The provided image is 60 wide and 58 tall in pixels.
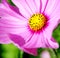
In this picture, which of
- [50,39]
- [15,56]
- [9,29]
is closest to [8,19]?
[9,29]

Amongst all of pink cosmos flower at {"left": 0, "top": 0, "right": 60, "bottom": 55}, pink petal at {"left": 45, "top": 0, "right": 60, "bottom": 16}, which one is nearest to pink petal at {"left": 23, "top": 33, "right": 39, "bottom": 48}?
pink cosmos flower at {"left": 0, "top": 0, "right": 60, "bottom": 55}

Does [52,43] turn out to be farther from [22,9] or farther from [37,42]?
[22,9]

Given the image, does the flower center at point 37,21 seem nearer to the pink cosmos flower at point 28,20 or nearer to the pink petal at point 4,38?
the pink cosmos flower at point 28,20

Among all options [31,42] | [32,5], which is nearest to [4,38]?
[31,42]

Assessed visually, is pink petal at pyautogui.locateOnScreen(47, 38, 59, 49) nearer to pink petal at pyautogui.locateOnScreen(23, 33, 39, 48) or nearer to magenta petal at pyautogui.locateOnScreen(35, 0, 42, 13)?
pink petal at pyautogui.locateOnScreen(23, 33, 39, 48)

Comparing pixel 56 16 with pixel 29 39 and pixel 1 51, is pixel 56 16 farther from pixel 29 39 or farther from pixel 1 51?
pixel 1 51

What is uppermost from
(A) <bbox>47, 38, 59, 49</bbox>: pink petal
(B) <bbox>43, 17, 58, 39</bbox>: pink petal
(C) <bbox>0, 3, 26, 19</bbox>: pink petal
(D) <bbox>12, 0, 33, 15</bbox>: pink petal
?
(D) <bbox>12, 0, 33, 15</bbox>: pink petal

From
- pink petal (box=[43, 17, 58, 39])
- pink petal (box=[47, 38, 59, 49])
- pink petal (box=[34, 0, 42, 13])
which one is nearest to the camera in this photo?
pink petal (box=[47, 38, 59, 49])

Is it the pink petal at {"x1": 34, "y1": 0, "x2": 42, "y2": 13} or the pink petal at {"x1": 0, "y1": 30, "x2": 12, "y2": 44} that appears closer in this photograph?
the pink petal at {"x1": 0, "y1": 30, "x2": 12, "y2": 44}
